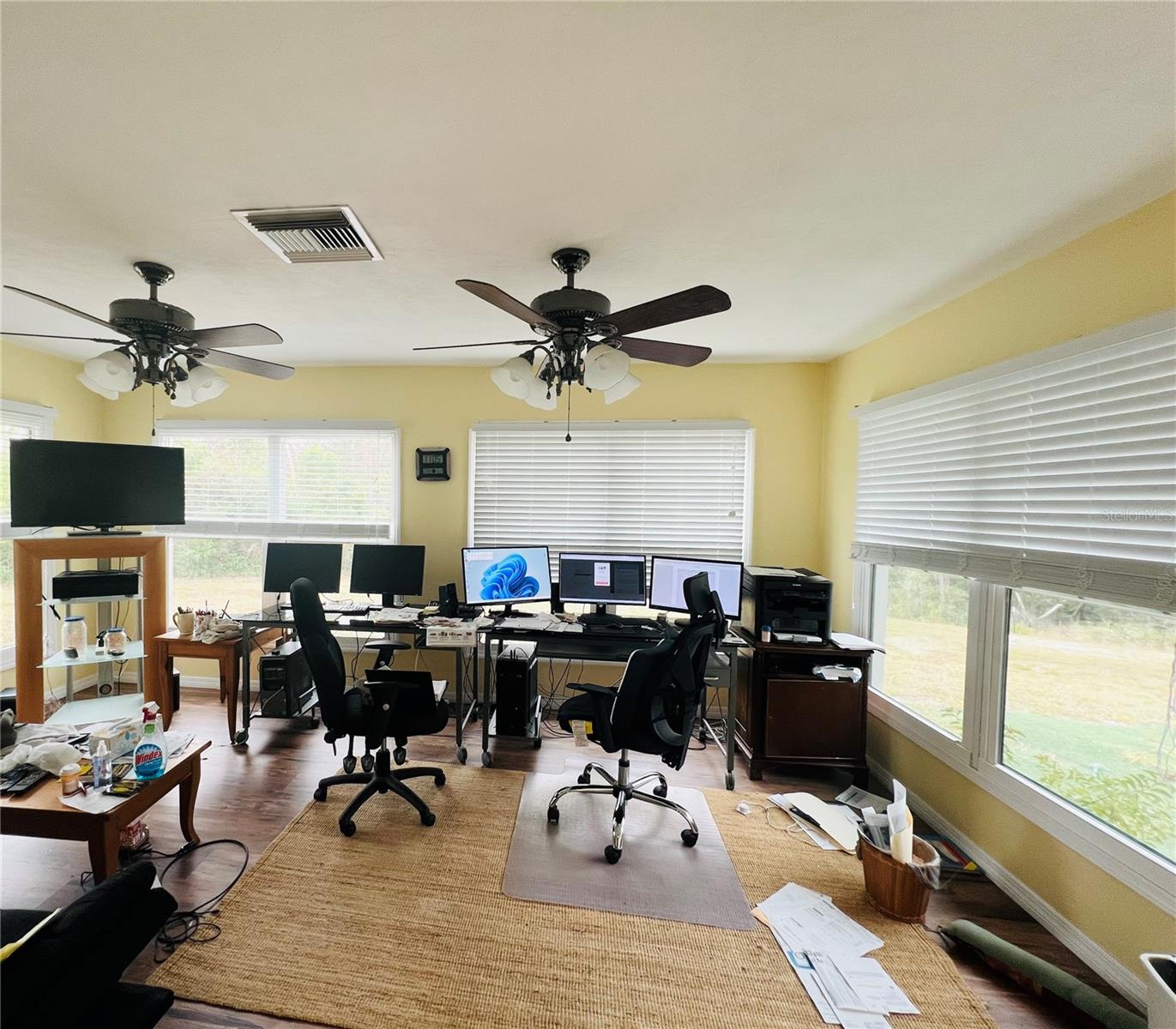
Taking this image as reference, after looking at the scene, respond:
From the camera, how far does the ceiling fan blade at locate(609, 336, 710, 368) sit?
2.17 m

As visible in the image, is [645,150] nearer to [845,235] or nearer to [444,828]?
[845,235]

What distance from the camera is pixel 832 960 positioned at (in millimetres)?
1749

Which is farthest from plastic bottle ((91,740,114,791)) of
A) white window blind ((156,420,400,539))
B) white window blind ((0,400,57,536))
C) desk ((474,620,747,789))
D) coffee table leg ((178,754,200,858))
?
white window blind ((0,400,57,536))

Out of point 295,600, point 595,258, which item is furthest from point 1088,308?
point 295,600

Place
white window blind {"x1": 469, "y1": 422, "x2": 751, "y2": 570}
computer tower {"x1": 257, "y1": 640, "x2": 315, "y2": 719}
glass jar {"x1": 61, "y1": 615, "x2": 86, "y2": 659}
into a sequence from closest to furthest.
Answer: glass jar {"x1": 61, "y1": 615, "x2": 86, "y2": 659} → computer tower {"x1": 257, "y1": 640, "x2": 315, "y2": 719} → white window blind {"x1": 469, "y1": 422, "x2": 751, "y2": 570}

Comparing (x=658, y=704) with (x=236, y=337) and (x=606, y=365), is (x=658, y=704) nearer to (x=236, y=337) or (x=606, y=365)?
(x=606, y=365)

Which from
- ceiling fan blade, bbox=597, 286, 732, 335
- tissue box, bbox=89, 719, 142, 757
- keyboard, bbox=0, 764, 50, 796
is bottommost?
Result: keyboard, bbox=0, 764, 50, 796

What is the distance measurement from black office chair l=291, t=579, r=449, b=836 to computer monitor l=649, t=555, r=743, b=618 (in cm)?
157

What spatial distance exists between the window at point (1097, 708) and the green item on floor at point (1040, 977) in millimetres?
502

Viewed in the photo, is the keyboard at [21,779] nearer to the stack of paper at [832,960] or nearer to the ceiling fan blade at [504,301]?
the ceiling fan blade at [504,301]

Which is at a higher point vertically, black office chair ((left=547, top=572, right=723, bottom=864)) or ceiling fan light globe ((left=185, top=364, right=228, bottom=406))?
ceiling fan light globe ((left=185, top=364, right=228, bottom=406))

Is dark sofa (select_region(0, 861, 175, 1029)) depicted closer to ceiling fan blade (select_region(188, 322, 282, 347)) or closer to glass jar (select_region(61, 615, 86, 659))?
ceiling fan blade (select_region(188, 322, 282, 347))

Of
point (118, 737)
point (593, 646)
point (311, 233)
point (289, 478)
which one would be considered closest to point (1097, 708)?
point (593, 646)

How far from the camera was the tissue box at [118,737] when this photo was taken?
6.78 ft
